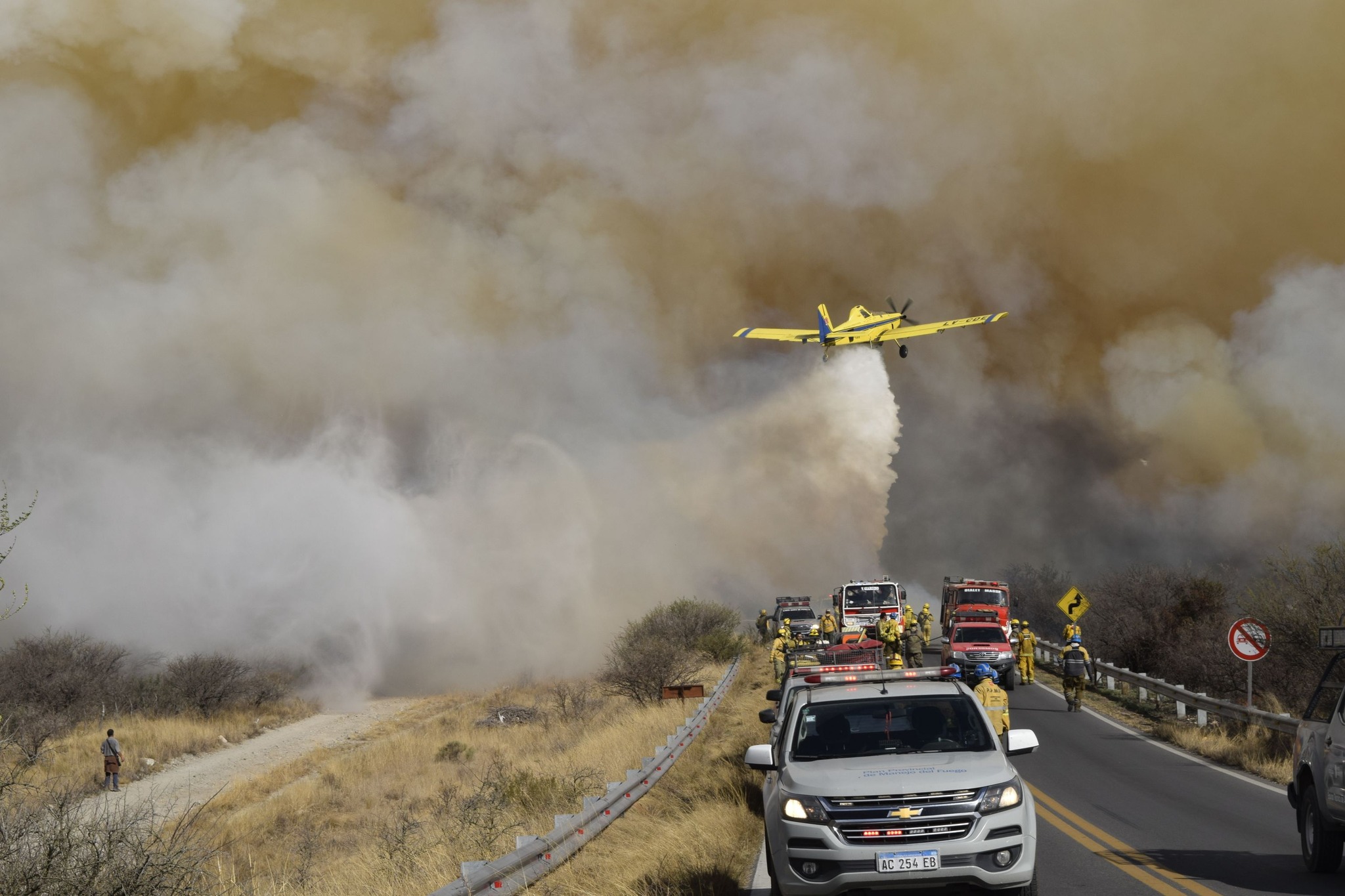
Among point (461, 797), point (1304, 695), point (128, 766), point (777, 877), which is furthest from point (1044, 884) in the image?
point (128, 766)

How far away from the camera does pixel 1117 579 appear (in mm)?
53312

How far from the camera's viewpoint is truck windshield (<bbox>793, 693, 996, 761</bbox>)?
8.87 meters

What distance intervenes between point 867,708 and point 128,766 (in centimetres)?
2726

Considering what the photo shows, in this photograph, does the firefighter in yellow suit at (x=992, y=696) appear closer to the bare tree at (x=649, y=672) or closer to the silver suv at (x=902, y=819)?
the silver suv at (x=902, y=819)

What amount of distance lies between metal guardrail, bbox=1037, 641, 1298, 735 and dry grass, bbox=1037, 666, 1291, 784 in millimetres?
246

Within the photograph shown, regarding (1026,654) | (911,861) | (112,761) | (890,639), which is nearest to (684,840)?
(911,861)

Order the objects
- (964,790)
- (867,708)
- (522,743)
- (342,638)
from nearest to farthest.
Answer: (964,790)
(867,708)
(522,743)
(342,638)

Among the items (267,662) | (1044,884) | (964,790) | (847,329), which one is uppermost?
(847,329)

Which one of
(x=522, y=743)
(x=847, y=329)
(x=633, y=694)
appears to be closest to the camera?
(x=522, y=743)

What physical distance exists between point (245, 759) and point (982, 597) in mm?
25882

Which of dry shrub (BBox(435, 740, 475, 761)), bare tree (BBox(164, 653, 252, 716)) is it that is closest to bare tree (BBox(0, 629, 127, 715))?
bare tree (BBox(164, 653, 252, 716))

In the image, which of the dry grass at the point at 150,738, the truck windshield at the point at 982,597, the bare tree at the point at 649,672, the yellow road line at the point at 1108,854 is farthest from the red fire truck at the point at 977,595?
the yellow road line at the point at 1108,854

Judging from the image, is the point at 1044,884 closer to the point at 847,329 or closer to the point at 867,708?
the point at 867,708

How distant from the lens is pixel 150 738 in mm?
35875
